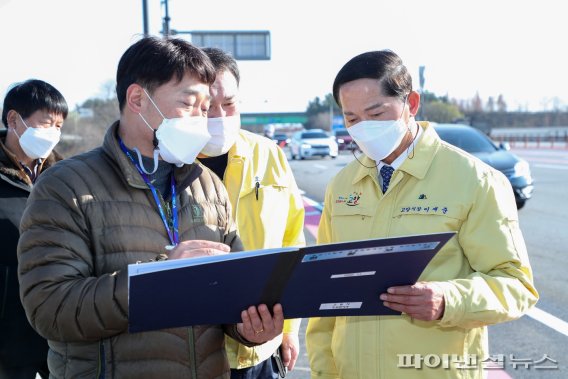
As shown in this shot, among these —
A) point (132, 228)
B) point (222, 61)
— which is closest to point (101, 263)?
point (132, 228)

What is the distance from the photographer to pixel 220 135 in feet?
10.7

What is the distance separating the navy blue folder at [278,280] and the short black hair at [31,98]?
96.3 inches

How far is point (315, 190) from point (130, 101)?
16.6 m

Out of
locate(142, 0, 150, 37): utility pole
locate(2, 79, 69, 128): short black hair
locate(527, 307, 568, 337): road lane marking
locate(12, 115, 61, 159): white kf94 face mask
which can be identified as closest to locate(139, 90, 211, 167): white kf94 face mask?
locate(12, 115, 61, 159): white kf94 face mask

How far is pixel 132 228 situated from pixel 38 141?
2005mm

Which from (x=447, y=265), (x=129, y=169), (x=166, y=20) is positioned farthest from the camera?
(x=166, y=20)

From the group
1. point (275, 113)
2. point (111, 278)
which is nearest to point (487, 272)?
point (111, 278)

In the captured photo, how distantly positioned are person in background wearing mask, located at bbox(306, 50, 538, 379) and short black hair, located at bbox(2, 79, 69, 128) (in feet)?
6.57

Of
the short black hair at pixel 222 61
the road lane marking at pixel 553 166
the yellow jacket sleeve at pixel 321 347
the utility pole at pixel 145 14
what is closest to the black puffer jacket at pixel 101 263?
the yellow jacket sleeve at pixel 321 347

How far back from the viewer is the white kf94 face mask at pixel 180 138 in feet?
7.68

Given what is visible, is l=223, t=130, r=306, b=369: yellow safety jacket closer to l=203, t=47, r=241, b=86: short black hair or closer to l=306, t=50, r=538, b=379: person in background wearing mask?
l=203, t=47, r=241, b=86: short black hair

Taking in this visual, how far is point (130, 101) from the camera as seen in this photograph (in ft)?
7.69

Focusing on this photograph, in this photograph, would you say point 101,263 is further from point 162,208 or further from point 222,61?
point 222,61

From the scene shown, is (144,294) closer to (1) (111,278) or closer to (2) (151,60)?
(1) (111,278)
